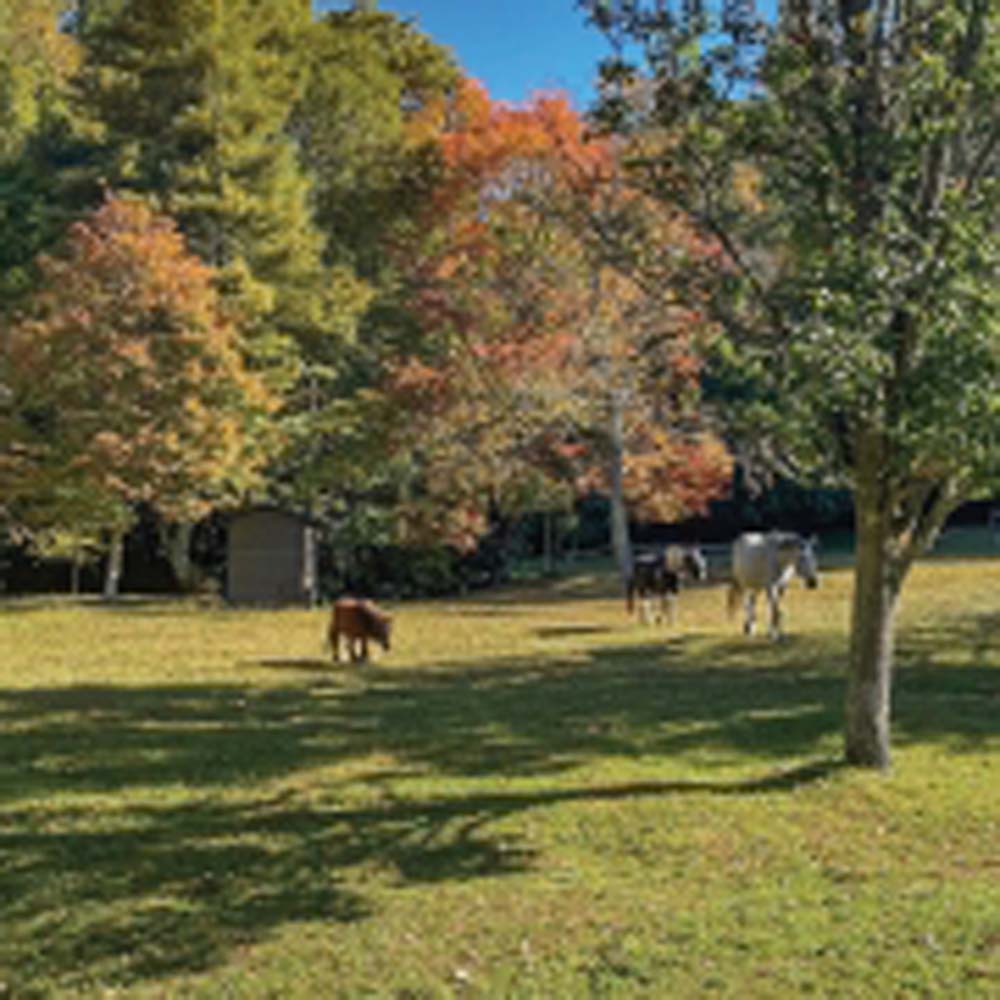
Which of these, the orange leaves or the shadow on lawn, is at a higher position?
the orange leaves

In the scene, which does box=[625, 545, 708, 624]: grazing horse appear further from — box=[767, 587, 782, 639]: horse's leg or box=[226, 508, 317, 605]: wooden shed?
box=[226, 508, 317, 605]: wooden shed

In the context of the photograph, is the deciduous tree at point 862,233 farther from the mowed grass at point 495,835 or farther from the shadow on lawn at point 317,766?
the shadow on lawn at point 317,766

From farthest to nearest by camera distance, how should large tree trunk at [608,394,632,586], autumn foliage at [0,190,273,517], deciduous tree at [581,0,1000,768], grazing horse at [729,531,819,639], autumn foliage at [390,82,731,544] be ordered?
large tree trunk at [608,394,632,586] < autumn foliage at [390,82,731,544] < autumn foliage at [0,190,273,517] < grazing horse at [729,531,819,639] < deciduous tree at [581,0,1000,768]

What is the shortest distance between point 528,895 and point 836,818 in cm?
304

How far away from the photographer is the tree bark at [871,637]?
991 centimetres

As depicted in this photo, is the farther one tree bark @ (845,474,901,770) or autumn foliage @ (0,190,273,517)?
autumn foliage @ (0,190,273,517)

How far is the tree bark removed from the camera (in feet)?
32.5

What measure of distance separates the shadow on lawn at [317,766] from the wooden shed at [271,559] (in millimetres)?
12410

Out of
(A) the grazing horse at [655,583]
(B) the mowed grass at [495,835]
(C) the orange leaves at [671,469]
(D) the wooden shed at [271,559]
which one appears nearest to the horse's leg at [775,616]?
(A) the grazing horse at [655,583]

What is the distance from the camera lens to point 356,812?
9.21m

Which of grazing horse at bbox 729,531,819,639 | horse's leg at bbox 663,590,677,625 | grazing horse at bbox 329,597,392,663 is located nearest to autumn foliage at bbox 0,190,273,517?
grazing horse at bbox 329,597,392,663

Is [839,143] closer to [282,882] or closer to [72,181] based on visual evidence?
[282,882]

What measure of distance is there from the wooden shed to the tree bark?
2126cm

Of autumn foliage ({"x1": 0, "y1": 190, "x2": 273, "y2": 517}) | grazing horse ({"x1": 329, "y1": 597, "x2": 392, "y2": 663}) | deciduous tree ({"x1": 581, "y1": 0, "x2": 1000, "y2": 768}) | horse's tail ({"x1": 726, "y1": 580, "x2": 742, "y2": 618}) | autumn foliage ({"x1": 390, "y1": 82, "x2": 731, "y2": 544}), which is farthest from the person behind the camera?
autumn foliage ({"x1": 390, "y1": 82, "x2": 731, "y2": 544})
